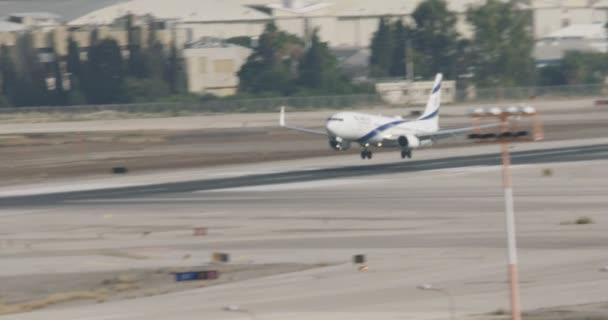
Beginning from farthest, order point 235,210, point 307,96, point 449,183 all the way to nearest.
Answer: point 307,96 < point 449,183 < point 235,210

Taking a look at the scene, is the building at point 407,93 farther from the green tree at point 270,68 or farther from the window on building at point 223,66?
the window on building at point 223,66

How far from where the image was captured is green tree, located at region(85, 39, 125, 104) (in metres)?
185

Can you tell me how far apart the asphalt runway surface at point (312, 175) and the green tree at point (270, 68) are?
91.4m

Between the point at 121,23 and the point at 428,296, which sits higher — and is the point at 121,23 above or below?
above

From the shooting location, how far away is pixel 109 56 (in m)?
186

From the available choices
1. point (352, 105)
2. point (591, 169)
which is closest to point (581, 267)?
point (591, 169)

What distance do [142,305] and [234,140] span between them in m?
80.5

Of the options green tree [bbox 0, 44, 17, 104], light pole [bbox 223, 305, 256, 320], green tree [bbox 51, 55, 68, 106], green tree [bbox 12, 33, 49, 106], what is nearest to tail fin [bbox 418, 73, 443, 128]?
light pole [bbox 223, 305, 256, 320]

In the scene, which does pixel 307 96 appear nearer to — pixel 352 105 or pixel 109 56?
pixel 352 105

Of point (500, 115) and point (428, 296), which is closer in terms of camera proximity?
point (500, 115)

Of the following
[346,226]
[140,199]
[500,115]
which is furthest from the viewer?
[140,199]

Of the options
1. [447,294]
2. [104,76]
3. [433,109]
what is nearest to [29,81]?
[104,76]

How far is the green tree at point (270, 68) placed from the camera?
189 metres

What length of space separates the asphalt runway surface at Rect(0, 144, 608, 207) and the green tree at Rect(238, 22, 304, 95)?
9137 centimetres
